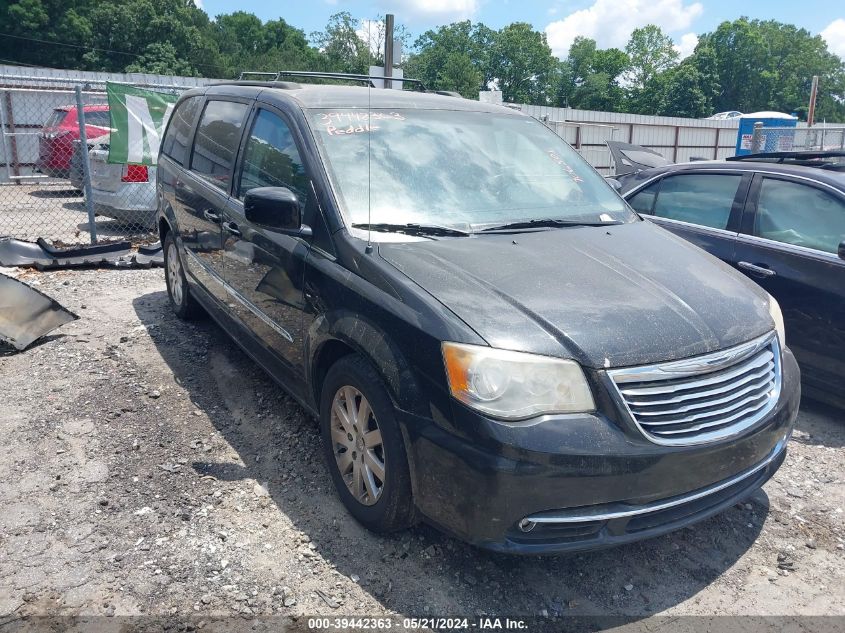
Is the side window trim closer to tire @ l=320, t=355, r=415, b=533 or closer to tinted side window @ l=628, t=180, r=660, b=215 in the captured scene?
tire @ l=320, t=355, r=415, b=533

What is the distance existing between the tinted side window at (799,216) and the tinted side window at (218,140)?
11.8 ft

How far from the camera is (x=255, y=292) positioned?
13.6ft

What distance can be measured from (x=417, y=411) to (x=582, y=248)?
1.26 m

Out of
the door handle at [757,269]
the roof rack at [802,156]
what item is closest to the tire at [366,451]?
the door handle at [757,269]

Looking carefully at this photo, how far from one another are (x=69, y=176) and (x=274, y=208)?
11012mm

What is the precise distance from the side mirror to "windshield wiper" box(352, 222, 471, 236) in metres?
0.29

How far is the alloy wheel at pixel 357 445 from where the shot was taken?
3.08 metres

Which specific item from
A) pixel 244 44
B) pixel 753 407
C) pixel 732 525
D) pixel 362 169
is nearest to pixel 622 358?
pixel 753 407

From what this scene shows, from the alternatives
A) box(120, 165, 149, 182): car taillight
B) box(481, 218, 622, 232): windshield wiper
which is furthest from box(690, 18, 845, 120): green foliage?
box(481, 218, 622, 232): windshield wiper

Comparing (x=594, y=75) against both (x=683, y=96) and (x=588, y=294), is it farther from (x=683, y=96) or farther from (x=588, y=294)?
(x=588, y=294)

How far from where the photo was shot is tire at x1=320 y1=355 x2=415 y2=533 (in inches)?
114

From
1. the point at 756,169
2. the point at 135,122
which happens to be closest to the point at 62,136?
the point at 135,122

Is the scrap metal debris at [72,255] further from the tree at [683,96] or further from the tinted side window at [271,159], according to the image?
the tree at [683,96]

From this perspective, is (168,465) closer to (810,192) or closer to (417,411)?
(417,411)
